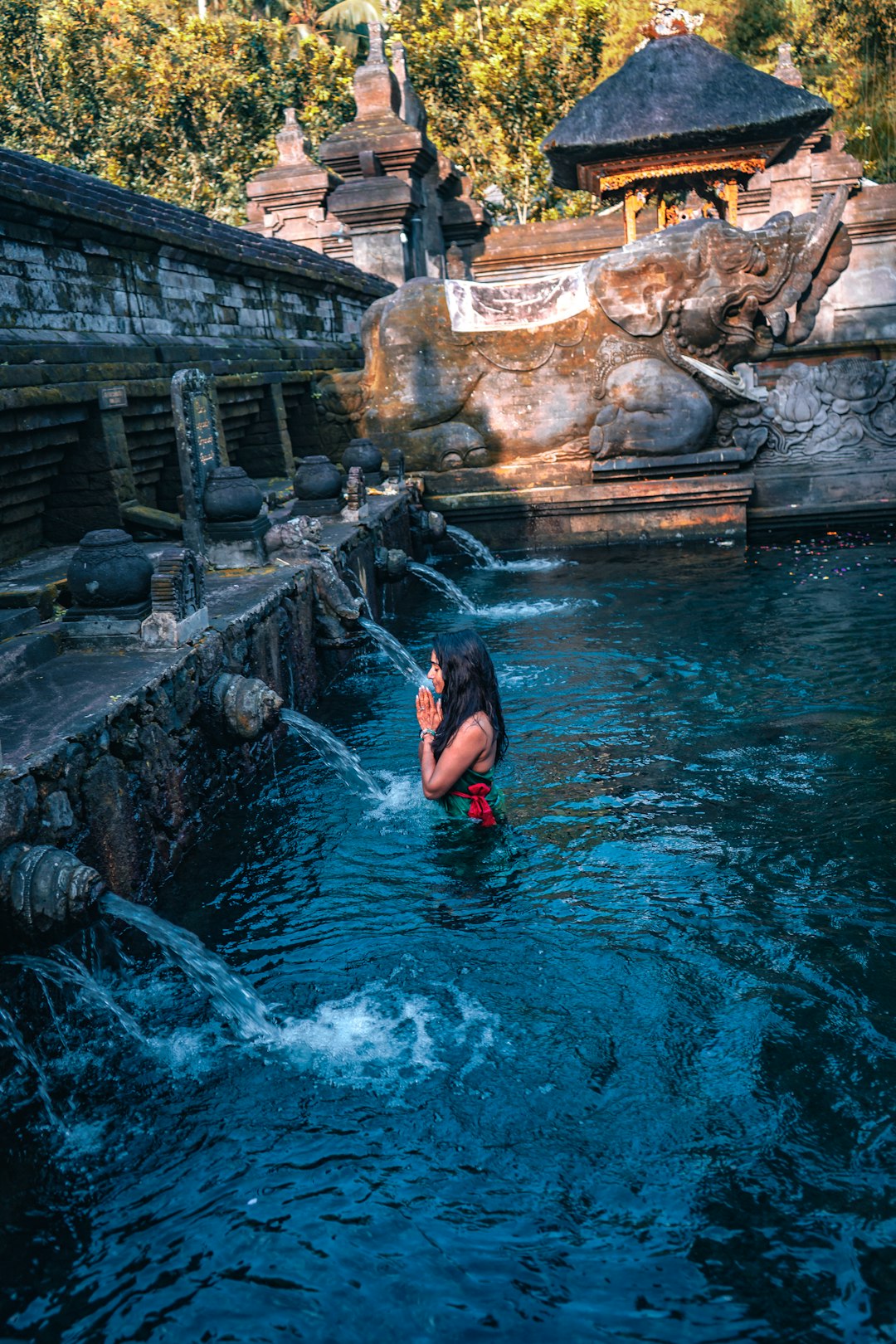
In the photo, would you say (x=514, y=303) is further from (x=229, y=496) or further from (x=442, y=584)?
(x=229, y=496)

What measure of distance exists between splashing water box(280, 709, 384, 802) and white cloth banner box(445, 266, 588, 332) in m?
6.94

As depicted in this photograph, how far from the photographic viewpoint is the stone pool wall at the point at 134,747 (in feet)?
12.6

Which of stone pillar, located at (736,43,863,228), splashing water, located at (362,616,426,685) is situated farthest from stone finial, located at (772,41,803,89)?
splashing water, located at (362,616,426,685)

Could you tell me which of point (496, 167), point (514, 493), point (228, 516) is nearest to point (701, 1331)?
point (228, 516)

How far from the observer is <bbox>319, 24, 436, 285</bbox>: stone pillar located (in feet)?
56.4

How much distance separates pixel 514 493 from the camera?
11.7 m

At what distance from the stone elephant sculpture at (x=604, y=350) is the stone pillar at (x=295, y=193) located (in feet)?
27.4

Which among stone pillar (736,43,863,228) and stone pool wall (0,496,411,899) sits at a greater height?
stone pillar (736,43,863,228)

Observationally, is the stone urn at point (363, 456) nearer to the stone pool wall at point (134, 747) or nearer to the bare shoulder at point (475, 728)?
the stone pool wall at point (134, 747)

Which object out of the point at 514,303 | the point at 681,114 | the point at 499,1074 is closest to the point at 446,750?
the point at 499,1074

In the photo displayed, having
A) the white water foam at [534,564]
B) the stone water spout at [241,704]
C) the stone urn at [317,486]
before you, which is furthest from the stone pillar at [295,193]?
the stone water spout at [241,704]

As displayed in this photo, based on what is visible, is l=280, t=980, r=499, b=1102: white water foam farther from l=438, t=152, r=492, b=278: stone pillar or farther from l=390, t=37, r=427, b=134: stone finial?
l=438, t=152, r=492, b=278: stone pillar

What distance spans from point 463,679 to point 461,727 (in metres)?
0.20

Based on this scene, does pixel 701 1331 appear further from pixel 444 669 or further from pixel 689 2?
pixel 689 2
